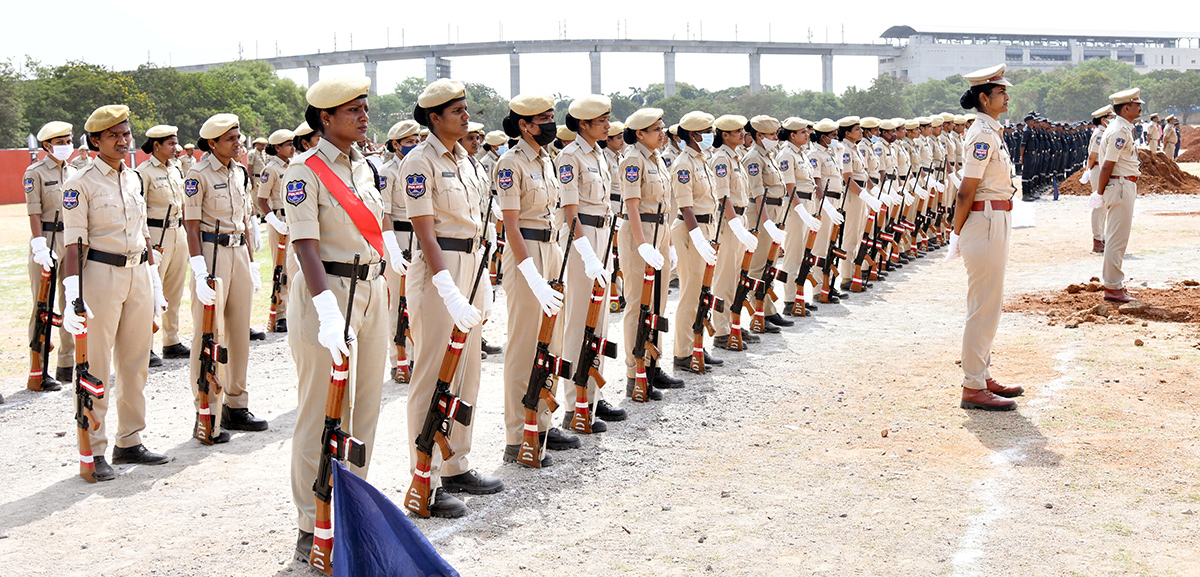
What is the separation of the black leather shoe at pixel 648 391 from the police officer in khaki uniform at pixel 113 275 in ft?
11.0

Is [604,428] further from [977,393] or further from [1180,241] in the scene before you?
[1180,241]

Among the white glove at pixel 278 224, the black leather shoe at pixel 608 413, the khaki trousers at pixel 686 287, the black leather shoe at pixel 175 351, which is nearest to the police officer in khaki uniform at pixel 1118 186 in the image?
the khaki trousers at pixel 686 287

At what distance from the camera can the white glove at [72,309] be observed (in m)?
5.78

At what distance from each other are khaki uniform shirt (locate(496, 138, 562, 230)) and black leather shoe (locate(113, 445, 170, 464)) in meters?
2.69

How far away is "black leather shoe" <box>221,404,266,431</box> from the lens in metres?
7.02

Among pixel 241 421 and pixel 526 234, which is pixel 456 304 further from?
pixel 241 421

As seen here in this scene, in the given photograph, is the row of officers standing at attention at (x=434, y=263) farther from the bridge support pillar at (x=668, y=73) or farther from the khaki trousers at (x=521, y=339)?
the bridge support pillar at (x=668, y=73)

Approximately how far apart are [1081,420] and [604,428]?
10.1 feet

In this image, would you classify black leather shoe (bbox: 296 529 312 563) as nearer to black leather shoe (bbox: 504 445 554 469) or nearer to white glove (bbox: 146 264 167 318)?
black leather shoe (bbox: 504 445 554 469)

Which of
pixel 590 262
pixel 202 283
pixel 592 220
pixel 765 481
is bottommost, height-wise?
pixel 765 481

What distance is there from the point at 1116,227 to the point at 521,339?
753 centimetres

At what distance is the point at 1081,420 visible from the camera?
21.1 feet

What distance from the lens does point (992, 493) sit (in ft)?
17.1

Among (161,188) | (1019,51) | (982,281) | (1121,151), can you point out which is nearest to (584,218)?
(982,281)
